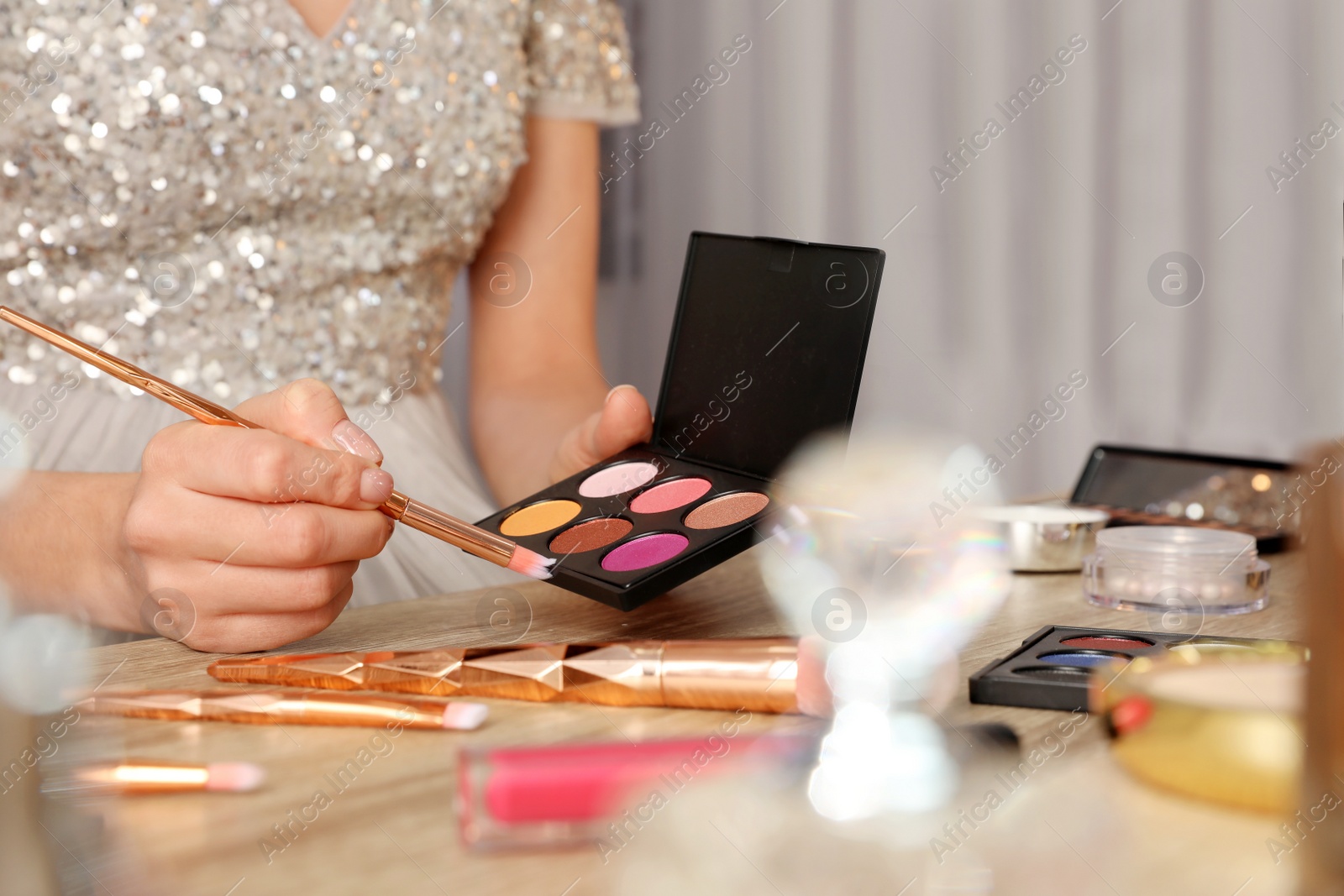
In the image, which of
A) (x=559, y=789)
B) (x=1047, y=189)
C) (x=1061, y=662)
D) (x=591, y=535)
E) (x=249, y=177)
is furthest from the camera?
(x=1047, y=189)

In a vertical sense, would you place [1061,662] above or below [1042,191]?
below

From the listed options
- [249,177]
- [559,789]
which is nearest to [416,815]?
[559,789]

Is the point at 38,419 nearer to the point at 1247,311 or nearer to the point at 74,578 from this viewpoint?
the point at 74,578

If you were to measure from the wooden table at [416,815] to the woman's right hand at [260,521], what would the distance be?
0.02 m

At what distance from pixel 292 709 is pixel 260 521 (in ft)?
0.40

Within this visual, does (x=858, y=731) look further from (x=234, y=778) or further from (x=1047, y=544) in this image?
(x=1047, y=544)

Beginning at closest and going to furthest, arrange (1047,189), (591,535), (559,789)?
(559,789), (591,535), (1047,189)

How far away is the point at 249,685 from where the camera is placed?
369mm

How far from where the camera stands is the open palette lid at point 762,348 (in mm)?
445

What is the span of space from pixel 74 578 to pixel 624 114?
1.97 feet

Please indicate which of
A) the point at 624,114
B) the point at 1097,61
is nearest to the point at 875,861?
the point at 624,114

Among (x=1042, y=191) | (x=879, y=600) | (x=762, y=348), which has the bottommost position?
(x=879, y=600)

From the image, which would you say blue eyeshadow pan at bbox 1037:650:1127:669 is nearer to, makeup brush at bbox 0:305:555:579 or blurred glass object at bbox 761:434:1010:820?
blurred glass object at bbox 761:434:1010:820

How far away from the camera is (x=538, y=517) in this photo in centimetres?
49
